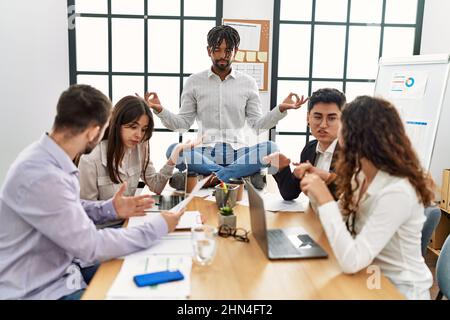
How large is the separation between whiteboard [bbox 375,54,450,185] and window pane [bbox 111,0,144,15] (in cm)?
222

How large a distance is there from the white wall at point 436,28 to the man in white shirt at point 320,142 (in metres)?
2.38

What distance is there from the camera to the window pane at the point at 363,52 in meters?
4.23

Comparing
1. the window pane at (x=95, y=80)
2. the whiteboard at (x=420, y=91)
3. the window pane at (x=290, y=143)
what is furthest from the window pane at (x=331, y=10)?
the window pane at (x=95, y=80)

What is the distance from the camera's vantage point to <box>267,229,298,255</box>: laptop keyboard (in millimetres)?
1411

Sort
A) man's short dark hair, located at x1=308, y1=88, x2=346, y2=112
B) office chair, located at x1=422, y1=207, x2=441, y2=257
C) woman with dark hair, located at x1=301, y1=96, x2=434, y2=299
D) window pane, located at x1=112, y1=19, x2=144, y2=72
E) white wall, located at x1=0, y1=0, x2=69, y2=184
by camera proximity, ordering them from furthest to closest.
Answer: window pane, located at x1=112, y1=19, x2=144, y2=72 → white wall, located at x1=0, y1=0, x2=69, y2=184 → man's short dark hair, located at x1=308, y1=88, x2=346, y2=112 → office chair, located at x1=422, y1=207, x2=441, y2=257 → woman with dark hair, located at x1=301, y1=96, x2=434, y2=299

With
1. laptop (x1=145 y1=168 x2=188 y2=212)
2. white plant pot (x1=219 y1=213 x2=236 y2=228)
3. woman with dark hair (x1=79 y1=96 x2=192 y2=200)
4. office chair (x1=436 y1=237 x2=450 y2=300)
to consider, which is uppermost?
woman with dark hair (x1=79 y1=96 x2=192 y2=200)

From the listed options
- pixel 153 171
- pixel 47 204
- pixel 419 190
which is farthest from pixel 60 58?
pixel 419 190

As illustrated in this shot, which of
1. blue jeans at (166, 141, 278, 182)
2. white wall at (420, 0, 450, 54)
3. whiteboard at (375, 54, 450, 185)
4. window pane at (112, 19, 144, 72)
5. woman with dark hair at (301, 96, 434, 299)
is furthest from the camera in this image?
window pane at (112, 19, 144, 72)

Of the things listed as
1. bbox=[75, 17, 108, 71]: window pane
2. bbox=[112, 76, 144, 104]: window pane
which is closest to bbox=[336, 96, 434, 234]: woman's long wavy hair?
bbox=[112, 76, 144, 104]: window pane

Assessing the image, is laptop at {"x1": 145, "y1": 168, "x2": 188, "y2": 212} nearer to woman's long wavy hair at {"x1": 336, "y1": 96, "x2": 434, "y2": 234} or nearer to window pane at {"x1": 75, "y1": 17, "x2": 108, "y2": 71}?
woman's long wavy hair at {"x1": 336, "y1": 96, "x2": 434, "y2": 234}

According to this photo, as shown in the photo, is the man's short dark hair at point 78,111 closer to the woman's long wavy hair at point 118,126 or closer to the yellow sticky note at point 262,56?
the woman's long wavy hair at point 118,126

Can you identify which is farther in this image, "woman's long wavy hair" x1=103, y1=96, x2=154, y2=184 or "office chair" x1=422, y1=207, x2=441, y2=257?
"woman's long wavy hair" x1=103, y1=96, x2=154, y2=184
